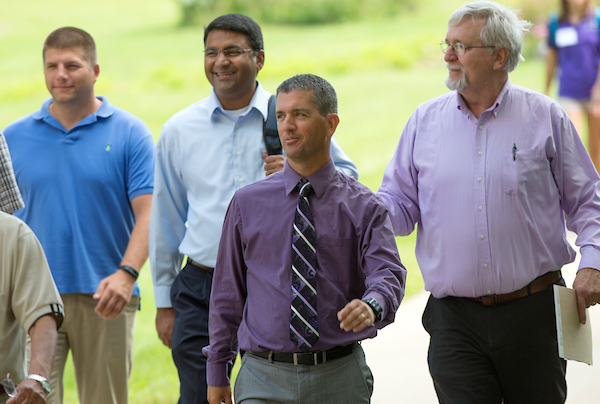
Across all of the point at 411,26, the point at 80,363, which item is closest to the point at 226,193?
the point at 80,363

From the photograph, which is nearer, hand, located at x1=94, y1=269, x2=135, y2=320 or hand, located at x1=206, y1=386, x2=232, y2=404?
hand, located at x1=206, y1=386, x2=232, y2=404

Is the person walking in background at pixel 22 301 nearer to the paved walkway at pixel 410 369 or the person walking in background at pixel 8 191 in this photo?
the person walking in background at pixel 8 191

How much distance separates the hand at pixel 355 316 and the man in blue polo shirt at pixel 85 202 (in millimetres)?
2006

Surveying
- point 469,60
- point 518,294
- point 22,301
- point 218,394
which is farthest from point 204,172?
point 518,294

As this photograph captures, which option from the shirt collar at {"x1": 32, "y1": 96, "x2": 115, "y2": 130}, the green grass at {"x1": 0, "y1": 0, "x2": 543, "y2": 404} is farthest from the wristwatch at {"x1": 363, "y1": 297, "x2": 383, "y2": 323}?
the green grass at {"x1": 0, "y1": 0, "x2": 543, "y2": 404}

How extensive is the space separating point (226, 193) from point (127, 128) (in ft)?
3.40

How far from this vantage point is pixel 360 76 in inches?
688

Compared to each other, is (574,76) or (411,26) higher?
(411,26)

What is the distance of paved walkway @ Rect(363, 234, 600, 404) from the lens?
5539 millimetres

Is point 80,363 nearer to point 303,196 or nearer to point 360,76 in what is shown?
point 303,196

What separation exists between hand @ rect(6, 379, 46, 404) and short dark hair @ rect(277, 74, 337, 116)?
1.42 m

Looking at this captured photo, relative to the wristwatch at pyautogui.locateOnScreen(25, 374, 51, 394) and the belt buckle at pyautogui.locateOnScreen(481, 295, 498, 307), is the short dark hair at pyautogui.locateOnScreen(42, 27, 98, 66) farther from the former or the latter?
the belt buckle at pyautogui.locateOnScreen(481, 295, 498, 307)

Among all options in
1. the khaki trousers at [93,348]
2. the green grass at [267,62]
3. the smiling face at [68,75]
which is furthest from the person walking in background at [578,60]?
the khaki trousers at [93,348]

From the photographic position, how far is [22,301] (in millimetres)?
3191
